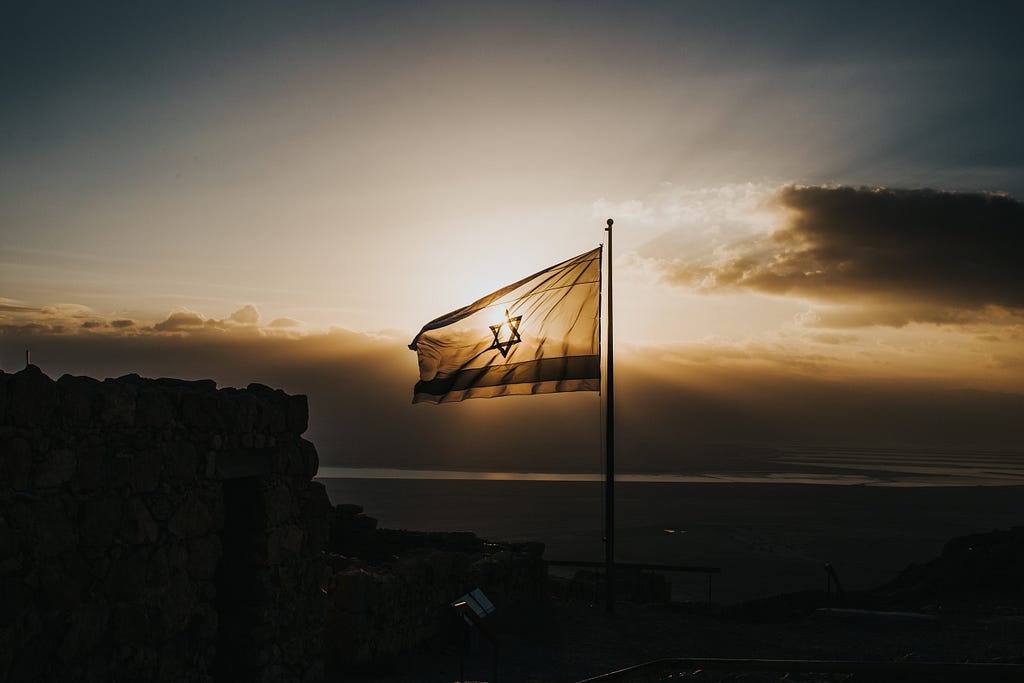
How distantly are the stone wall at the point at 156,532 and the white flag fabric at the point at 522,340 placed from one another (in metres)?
4.31

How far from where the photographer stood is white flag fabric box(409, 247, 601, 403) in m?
13.0

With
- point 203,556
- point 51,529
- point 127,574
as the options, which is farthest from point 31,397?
point 203,556

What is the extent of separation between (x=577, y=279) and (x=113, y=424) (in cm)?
800

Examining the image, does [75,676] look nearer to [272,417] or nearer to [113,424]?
[113,424]

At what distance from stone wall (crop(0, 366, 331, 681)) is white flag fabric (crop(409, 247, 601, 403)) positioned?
4.31 m

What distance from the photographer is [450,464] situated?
7662 cm

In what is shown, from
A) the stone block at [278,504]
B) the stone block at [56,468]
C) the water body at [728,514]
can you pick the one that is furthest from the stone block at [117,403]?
the water body at [728,514]

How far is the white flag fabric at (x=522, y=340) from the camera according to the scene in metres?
13.0

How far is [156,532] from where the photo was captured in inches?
286

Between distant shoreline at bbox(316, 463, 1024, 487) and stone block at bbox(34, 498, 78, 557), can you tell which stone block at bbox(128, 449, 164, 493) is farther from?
distant shoreline at bbox(316, 463, 1024, 487)

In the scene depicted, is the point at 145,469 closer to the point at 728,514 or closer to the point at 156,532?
the point at 156,532

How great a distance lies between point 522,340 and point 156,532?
6938 millimetres

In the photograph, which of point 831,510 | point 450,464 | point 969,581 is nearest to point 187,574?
point 969,581

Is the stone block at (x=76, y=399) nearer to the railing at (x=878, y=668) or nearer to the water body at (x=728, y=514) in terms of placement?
the railing at (x=878, y=668)
